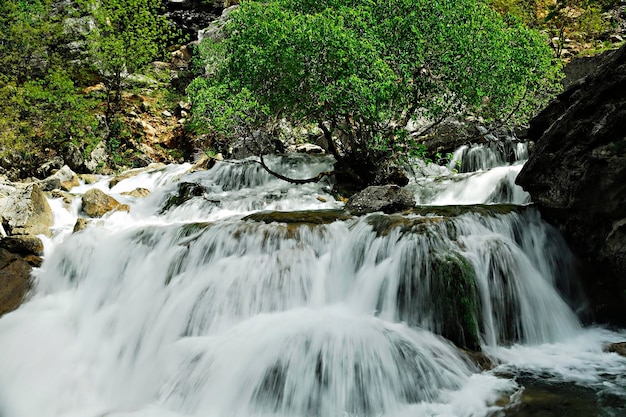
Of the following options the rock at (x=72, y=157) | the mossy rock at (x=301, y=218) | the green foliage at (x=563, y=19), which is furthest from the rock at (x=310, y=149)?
the green foliage at (x=563, y=19)

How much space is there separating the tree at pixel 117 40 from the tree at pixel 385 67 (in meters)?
14.6

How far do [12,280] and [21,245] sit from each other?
987mm

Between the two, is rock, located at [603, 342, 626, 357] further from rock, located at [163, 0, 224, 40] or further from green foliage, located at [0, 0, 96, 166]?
rock, located at [163, 0, 224, 40]

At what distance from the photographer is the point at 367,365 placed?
4.07 meters

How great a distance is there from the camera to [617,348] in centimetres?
464

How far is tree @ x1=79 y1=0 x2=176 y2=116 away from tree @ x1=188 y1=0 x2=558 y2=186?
14.6 m

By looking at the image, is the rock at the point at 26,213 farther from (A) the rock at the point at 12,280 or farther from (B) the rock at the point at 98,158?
(B) the rock at the point at 98,158

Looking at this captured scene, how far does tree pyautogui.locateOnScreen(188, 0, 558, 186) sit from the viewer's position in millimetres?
9133

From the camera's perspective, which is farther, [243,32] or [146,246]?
[243,32]

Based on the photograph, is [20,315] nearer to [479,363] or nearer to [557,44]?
[479,363]

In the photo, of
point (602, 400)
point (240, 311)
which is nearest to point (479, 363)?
point (602, 400)

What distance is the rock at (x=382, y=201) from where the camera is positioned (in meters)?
8.23

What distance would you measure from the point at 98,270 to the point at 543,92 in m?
12.5

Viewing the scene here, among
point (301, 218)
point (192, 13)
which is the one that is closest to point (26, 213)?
point (301, 218)
